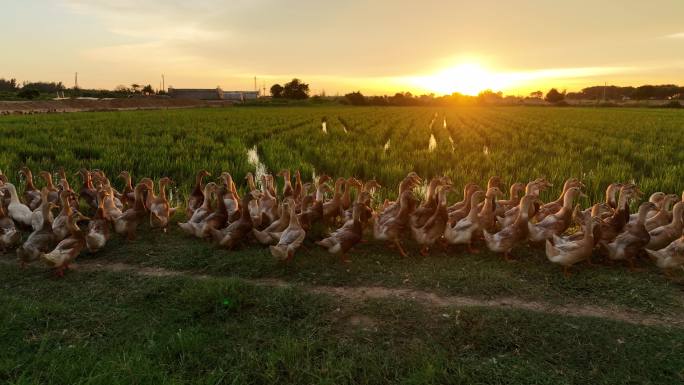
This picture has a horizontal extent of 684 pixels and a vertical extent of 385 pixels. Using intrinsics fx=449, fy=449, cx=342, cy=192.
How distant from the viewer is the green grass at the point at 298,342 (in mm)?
3572

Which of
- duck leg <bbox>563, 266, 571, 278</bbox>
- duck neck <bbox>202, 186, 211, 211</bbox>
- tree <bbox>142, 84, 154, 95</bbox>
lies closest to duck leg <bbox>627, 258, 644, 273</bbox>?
duck leg <bbox>563, 266, 571, 278</bbox>

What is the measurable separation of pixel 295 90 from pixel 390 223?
84.9 metres

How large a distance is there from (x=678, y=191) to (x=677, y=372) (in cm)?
633

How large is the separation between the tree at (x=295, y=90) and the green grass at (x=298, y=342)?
8563cm

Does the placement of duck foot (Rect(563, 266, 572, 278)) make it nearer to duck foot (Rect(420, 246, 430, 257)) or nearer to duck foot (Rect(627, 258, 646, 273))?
duck foot (Rect(627, 258, 646, 273))

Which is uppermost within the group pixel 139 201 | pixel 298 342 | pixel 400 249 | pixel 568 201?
pixel 568 201

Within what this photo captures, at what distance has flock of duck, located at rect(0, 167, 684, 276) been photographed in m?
5.48

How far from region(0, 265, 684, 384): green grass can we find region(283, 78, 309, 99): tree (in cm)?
8563

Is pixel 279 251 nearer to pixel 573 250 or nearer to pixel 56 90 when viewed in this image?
pixel 573 250

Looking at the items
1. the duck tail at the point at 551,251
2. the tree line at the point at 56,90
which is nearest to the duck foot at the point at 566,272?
the duck tail at the point at 551,251

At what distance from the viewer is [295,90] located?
88000 millimetres

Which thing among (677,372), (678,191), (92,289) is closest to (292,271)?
(92,289)

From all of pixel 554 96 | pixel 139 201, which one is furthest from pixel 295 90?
pixel 139 201

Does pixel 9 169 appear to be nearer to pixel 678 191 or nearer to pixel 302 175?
pixel 302 175
